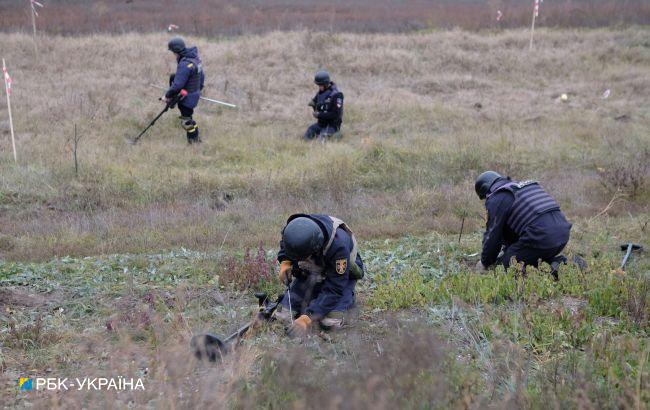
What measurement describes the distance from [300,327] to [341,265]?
0.60 metres

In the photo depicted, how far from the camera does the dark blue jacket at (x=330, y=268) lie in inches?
209

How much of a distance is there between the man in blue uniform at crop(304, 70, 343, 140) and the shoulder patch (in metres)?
Result: 8.25

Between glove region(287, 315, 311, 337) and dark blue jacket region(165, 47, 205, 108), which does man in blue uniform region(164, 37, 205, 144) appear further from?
glove region(287, 315, 311, 337)

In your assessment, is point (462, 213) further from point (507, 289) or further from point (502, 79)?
point (502, 79)

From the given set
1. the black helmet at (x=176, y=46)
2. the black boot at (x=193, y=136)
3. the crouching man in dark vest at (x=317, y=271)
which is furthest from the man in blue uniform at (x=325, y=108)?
the crouching man in dark vest at (x=317, y=271)

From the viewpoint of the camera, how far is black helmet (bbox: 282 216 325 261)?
5043 mm

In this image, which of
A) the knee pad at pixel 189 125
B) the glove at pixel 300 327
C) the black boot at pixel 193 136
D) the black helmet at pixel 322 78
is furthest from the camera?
the black helmet at pixel 322 78

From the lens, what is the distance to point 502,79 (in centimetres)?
1884

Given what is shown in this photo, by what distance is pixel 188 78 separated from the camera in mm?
12477

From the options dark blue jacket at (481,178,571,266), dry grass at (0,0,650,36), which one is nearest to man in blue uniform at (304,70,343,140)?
dark blue jacket at (481,178,571,266)

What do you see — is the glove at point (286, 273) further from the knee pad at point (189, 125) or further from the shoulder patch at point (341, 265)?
the knee pad at point (189, 125)

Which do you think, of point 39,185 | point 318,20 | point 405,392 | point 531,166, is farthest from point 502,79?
point 405,392

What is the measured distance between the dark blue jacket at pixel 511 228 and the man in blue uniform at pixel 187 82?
7.52m

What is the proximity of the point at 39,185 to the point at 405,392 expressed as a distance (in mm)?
8703
